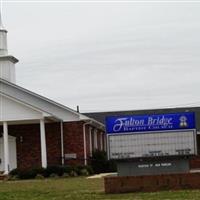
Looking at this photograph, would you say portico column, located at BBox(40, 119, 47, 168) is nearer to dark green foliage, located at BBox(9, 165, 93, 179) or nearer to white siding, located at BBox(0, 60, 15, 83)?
dark green foliage, located at BBox(9, 165, 93, 179)

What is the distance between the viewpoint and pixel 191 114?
67.0ft

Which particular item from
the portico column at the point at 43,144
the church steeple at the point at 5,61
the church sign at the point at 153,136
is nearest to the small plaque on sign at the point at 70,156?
the portico column at the point at 43,144

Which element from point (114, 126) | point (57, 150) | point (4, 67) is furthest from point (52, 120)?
point (114, 126)

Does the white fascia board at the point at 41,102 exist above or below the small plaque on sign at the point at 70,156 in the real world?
above

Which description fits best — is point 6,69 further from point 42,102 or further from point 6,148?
point 6,148

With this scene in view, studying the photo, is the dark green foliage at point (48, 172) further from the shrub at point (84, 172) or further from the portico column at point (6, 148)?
the portico column at point (6, 148)

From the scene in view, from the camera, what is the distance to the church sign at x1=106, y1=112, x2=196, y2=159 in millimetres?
20500

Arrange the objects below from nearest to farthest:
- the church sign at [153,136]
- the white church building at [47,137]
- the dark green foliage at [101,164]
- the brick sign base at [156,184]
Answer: the brick sign base at [156,184] → the church sign at [153,136] → the white church building at [47,137] → the dark green foliage at [101,164]

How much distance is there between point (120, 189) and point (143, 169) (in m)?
1.64

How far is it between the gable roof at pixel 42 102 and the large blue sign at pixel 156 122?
1827cm

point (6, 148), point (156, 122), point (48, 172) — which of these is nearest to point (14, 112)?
point (6, 148)

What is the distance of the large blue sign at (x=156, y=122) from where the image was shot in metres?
20.5

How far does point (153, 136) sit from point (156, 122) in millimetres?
452

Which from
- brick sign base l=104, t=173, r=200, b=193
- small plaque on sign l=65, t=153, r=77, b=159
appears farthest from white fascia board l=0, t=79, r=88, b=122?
brick sign base l=104, t=173, r=200, b=193
